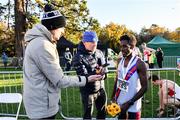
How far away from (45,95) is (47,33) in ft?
2.14

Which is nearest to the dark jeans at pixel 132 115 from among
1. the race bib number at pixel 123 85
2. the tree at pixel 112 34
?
the race bib number at pixel 123 85

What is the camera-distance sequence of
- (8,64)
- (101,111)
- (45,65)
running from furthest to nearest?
(8,64) → (101,111) → (45,65)

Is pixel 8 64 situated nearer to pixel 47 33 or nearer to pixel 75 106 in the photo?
pixel 75 106

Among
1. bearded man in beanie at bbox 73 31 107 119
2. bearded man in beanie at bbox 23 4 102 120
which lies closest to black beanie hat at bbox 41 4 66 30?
bearded man in beanie at bbox 23 4 102 120

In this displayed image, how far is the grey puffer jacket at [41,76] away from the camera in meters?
3.93

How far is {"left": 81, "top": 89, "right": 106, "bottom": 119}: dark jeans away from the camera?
6074 millimetres

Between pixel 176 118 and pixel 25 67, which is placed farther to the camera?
pixel 176 118

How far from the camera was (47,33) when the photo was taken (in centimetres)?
403

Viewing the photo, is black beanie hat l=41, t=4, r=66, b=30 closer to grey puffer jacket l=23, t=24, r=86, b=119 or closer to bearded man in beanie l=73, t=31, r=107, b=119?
grey puffer jacket l=23, t=24, r=86, b=119

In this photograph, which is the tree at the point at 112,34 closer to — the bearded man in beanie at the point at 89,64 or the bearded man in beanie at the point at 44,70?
the bearded man in beanie at the point at 89,64

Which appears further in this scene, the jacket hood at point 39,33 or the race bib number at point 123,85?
the race bib number at point 123,85

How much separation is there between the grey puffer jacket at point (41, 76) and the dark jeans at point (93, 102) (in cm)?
197

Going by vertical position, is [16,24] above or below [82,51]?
above

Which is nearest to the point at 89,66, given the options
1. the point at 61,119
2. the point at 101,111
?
the point at 101,111
